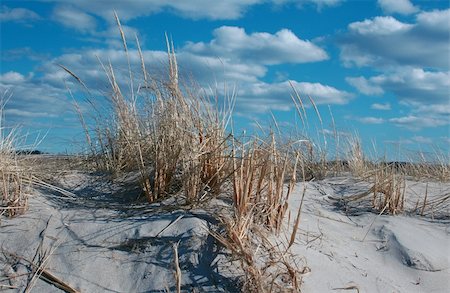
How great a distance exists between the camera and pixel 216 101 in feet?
16.2

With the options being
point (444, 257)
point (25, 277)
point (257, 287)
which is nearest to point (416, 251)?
point (444, 257)

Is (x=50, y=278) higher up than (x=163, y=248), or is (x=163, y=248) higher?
(x=163, y=248)

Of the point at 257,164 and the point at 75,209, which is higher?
the point at 257,164

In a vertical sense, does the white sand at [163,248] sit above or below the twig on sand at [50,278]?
above

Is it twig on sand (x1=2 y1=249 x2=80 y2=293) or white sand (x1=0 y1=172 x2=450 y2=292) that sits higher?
white sand (x1=0 y1=172 x2=450 y2=292)

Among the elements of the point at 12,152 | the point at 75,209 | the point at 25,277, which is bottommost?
the point at 25,277

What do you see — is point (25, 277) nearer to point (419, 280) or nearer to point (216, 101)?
point (216, 101)

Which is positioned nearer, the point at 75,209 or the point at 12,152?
the point at 75,209

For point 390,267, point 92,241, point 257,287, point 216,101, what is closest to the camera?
point 257,287

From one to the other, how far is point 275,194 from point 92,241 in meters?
1.27

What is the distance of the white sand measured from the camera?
3.77 meters

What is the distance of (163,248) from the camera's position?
391cm

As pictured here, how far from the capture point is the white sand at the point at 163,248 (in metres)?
3.77

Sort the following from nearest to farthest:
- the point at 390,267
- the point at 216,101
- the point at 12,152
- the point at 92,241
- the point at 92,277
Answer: the point at 92,277
the point at 92,241
the point at 390,267
the point at 216,101
the point at 12,152
